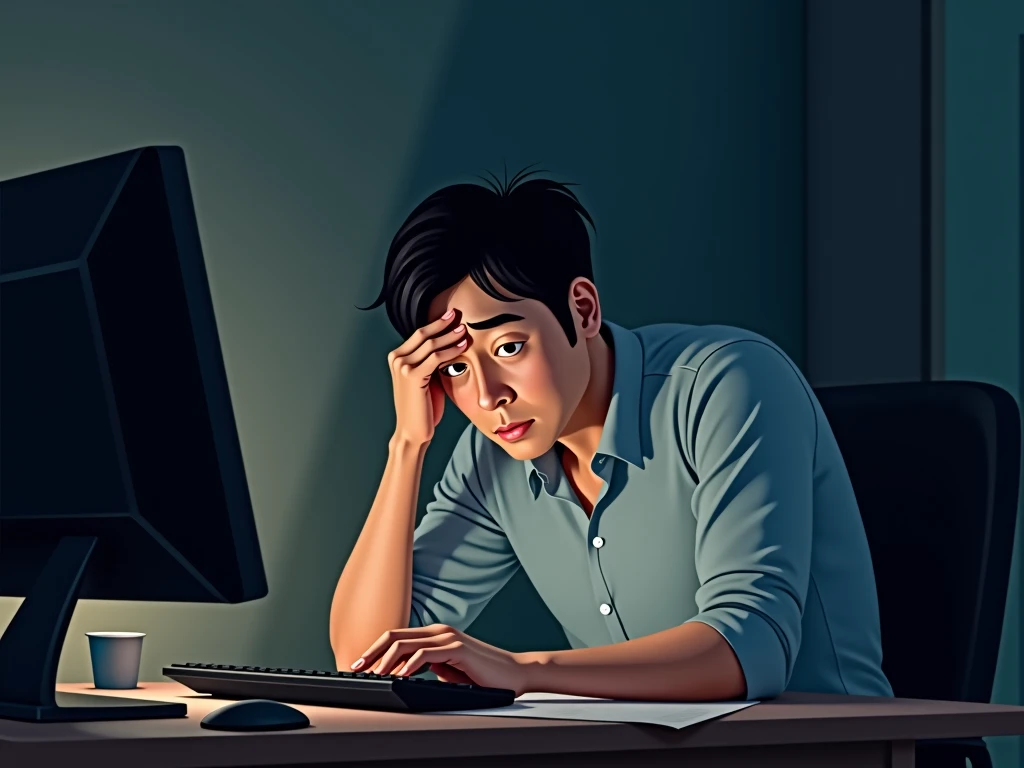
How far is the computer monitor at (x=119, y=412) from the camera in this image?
3.25ft

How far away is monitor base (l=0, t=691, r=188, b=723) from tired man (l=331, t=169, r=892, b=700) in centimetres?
34

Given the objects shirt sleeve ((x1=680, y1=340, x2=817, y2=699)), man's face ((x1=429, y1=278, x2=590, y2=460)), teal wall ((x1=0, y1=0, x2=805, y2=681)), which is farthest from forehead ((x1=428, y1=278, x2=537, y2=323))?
teal wall ((x1=0, y1=0, x2=805, y2=681))

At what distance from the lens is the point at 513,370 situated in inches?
61.2

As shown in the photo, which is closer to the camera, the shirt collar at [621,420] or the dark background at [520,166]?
the shirt collar at [621,420]

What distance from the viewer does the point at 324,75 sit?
2.43 metres

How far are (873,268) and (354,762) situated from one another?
205 centimetres

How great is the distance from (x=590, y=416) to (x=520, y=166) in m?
1.01

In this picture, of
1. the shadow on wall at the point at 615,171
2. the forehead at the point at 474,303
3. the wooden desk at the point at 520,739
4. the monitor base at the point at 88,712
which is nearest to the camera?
the wooden desk at the point at 520,739

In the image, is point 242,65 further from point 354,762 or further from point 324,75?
point 354,762

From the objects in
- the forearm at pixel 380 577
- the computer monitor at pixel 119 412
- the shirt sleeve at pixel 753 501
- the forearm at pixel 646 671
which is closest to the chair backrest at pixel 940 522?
the shirt sleeve at pixel 753 501

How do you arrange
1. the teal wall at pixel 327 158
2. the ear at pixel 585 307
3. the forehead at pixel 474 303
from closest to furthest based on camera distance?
the forehead at pixel 474 303, the ear at pixel 585 307, the teal wall at pixel 327 158

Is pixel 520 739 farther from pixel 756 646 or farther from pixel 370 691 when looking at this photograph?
pixel 756 646

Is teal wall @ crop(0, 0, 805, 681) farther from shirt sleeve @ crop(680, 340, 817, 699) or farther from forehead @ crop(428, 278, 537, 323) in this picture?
shirt sleeve @ crop(680, 340, 817, 699)

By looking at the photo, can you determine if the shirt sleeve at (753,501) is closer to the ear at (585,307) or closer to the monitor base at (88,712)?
the ear at (585,307)
